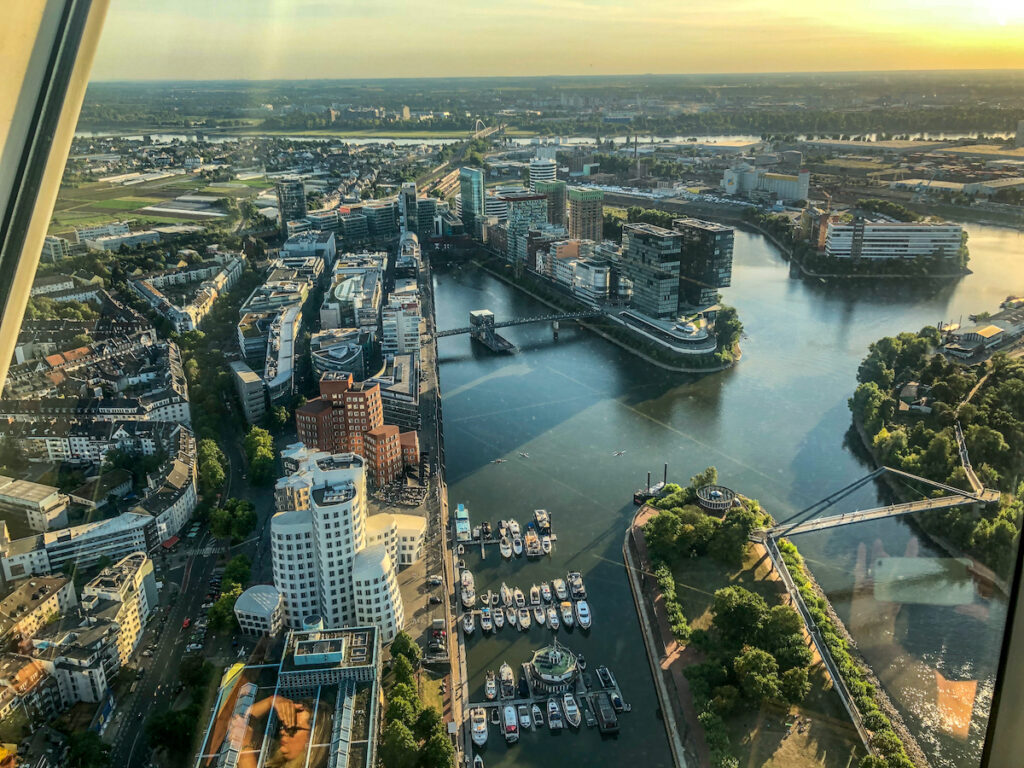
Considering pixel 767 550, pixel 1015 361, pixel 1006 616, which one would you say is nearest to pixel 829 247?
pixel 1015 361

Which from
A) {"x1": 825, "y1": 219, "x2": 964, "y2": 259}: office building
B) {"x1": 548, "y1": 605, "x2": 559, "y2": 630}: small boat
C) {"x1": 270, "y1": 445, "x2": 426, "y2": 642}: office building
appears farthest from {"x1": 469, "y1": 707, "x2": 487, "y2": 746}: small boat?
{"x1": 825, "y1": 219, "x2": 964, "y2": 259}: office building

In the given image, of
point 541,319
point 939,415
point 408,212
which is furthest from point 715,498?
point 408,212

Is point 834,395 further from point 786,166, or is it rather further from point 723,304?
point 786,166

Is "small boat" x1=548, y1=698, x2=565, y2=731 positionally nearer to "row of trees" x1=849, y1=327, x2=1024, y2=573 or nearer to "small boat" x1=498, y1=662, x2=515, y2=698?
"small boat" x1=498, y1=662, x2=515, y2=698

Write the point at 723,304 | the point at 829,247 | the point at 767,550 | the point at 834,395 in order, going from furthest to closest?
the point at 829,247 < the point at 723,304 < the point at 834,395 < the point at 767,550

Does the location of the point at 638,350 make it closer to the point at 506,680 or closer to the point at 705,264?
the point at 705,264
